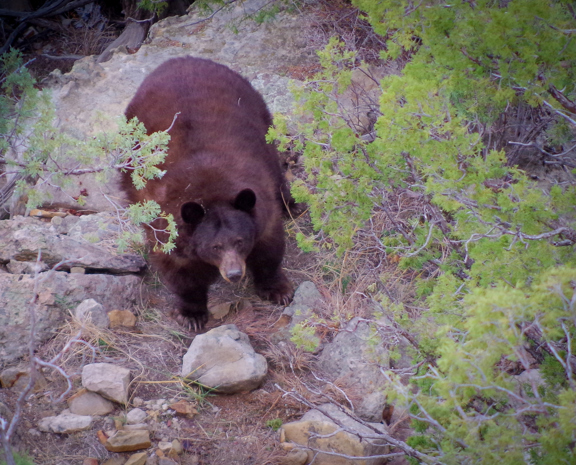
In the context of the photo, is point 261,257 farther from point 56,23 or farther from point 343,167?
point 56,23

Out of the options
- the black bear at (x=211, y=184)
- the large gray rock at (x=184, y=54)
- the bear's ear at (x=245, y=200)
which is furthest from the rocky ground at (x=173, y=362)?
the large gray rock at (x=184, y=54)

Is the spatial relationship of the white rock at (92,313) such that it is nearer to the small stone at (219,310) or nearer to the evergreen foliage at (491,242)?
the small stone at (219,310)

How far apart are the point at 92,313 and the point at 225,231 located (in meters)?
1.26

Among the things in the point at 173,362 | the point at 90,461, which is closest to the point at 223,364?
the point at 173,362

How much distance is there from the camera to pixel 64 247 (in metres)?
4.79

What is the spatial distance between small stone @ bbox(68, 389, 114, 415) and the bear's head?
1204 mm

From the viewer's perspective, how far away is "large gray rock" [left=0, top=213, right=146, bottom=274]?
466cm

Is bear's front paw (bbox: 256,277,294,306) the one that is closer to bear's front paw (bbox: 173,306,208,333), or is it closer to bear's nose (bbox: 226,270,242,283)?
bear's front paw (bbox: 173,306,208,333)

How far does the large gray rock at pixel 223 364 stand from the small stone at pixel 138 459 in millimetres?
753

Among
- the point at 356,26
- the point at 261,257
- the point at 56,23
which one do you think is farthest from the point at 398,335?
the point at 56,23

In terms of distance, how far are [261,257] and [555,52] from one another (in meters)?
2.94

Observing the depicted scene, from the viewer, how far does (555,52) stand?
2510 millimetres

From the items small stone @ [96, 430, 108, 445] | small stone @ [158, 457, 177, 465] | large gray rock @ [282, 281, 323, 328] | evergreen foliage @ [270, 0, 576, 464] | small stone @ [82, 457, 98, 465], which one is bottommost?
large gray rock @ [282, 281, 323, 328]

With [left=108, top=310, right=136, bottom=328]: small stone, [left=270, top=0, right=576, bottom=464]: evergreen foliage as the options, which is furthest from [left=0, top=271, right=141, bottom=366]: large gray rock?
[left=270, top=0, right=576, bottom=464]: evergreen foliage
